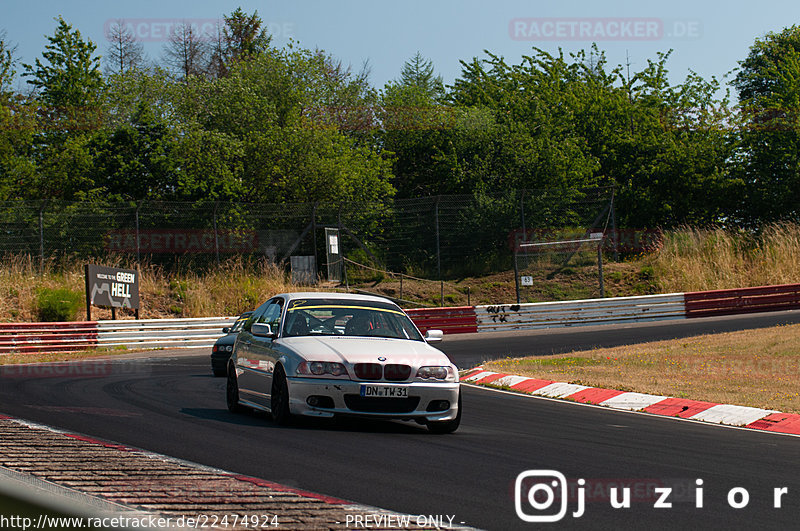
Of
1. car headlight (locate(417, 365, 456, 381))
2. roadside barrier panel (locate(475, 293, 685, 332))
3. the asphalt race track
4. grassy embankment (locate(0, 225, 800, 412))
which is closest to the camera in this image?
the asphalt race track

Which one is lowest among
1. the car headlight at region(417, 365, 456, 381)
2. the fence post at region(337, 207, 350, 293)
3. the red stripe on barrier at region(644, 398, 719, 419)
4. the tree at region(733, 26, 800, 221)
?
the red stripe on barrier at region(644, 398, 719, 419)

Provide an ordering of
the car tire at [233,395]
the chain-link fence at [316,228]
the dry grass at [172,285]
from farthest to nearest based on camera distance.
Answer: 1. the chain-link fence at [316,228]
2. the dry grass at [172,285]
3. the car tire at [233,395]

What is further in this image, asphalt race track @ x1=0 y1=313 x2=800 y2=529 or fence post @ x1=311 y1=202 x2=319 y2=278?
fence post @ x1=311 y1=202 x2=319 y2=278

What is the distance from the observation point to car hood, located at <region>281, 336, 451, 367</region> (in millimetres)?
9492

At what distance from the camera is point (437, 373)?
970 centimetres

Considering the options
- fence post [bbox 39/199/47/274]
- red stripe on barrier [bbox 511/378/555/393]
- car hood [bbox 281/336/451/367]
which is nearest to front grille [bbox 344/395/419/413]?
car hood [bbox 281/336/451/367]

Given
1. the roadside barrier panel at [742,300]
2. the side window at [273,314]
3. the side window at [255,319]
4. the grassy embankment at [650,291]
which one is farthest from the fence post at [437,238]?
the side window at [273,314]

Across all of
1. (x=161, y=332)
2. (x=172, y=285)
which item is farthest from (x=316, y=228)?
(x=161, y=332)

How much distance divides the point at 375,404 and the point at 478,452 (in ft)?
4.86

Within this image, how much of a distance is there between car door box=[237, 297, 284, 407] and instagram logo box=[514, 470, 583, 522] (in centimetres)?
390

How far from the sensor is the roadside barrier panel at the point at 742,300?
33.3 meters

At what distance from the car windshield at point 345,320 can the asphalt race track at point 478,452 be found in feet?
3.43

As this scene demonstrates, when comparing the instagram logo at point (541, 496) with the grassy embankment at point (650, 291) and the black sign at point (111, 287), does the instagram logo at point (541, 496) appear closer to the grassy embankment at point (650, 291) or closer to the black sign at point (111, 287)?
the grassy embankment at point (650, 291)

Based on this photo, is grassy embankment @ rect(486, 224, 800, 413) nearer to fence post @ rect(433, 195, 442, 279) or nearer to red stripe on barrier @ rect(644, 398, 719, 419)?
red stripe on barrier @ rect(644, 398, 719, 419)
